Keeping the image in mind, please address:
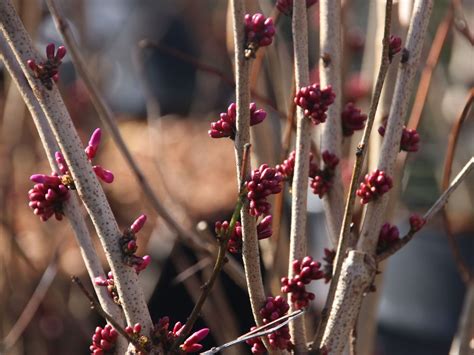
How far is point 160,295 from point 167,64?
Answer: 3687 millimetres

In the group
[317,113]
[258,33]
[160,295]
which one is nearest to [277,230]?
[317,113]


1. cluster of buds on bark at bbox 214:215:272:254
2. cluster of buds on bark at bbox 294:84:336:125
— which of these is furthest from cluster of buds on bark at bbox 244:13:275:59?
cluster of buds on bark at bbox 214:215:272:254

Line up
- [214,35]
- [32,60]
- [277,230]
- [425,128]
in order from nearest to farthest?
[32,60]
[277,230]
[425,128]
[214,35]

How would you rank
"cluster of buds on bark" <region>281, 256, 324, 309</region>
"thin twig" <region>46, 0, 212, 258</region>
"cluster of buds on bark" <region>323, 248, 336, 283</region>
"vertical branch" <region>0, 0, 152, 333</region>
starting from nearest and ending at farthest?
"vertical branch" <region>0, 0, 152, 333</region> < "cluster of buds on bark" <region>281, 256, 324, 309</region> < "cluster of buds on bark" <region>323, 248, 336, 283</region> < "thin twig" <region>46, 0, 212, 258</region>

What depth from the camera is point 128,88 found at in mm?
6426

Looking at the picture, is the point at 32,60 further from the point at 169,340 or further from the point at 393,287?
the point at 393,287

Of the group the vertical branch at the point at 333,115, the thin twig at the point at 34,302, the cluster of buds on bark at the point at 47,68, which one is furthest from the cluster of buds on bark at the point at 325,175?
the thin twig at the point at 34,302

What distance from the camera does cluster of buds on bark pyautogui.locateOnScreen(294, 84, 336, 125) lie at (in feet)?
3.34

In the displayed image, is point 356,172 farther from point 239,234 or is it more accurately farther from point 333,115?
point 333,115

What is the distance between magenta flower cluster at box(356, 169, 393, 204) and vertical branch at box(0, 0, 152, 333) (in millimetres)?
336

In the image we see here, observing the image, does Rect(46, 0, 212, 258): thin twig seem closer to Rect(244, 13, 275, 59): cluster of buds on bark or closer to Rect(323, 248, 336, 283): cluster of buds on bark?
Rect(323, 248, 336, 283): cluster of buds on bark

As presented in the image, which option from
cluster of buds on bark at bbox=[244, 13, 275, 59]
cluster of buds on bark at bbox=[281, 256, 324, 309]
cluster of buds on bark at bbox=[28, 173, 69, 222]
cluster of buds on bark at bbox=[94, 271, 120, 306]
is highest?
cluster of buds on bark at bbox=[244, 13, 275, 59]

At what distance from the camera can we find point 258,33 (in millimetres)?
941

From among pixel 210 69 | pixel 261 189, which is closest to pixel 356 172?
pixel 261 189
